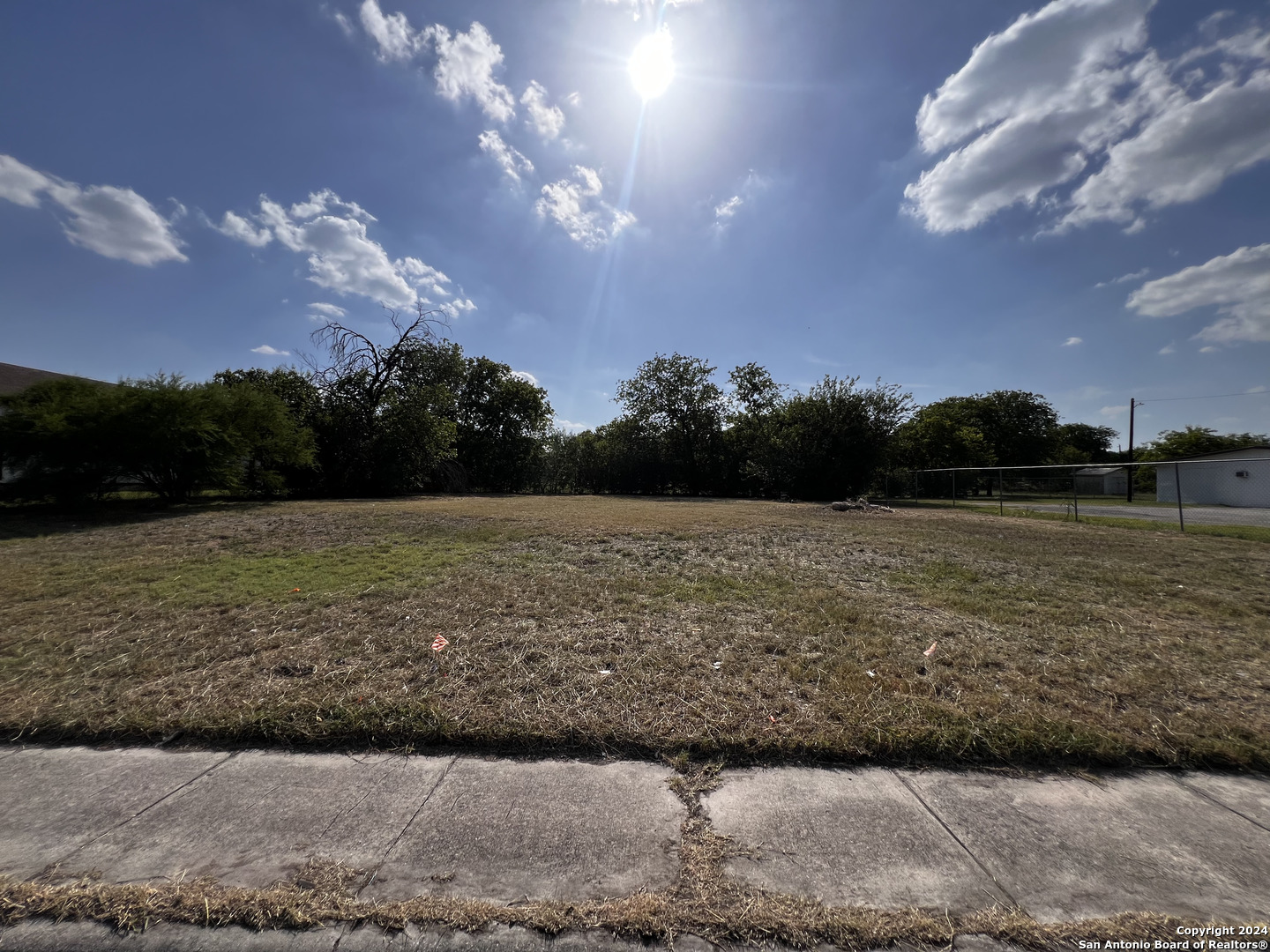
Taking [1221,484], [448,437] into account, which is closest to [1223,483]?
[1221,484]

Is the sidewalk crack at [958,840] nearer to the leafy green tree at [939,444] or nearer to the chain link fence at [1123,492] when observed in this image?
the chain link fence at [1123,492]

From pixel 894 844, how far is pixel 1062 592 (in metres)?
4.64

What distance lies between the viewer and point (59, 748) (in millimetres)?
2240

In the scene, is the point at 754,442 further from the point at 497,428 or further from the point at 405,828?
the point at 405,828

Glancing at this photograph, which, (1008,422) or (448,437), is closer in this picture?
(448,437)

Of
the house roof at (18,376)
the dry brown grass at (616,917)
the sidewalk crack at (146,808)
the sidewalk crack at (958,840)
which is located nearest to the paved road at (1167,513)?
the sidewalk crack at (958,840)

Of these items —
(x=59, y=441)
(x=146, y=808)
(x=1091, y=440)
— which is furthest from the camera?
(x=1091, y=440)

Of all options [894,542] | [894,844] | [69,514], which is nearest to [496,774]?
[894,844]

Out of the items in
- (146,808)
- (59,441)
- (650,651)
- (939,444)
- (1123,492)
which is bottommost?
(146,808)

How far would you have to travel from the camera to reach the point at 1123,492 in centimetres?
2391

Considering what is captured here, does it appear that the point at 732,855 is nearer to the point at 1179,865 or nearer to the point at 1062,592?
the point at 1179,865

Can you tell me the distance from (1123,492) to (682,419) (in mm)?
23001

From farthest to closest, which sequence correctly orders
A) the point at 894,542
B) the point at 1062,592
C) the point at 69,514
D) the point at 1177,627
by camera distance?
the point at 69,514, the point at 894,542, the point at 1062,592, the point at 1177,627

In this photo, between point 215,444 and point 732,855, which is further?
point 215,444
